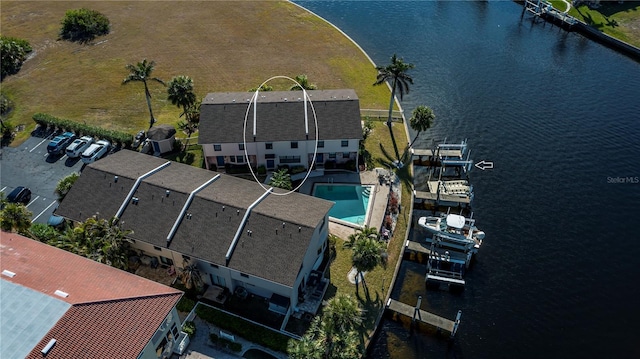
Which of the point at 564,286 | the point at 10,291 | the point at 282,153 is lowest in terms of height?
the point at 564,286

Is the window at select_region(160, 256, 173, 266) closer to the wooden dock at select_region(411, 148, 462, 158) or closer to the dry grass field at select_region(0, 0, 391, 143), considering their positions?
the dry grass field at select_region(0, 0, 391, 143)

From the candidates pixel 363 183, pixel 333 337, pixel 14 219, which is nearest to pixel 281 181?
pixel 363 183

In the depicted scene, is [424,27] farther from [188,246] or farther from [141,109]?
[188,246]

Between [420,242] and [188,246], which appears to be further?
[420,242]

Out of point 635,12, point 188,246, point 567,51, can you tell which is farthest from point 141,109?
point 635,12

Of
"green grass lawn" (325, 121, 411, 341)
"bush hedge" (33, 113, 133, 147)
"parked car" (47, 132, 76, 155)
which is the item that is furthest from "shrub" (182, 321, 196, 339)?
"parked car" (47, 132, 76, 155)

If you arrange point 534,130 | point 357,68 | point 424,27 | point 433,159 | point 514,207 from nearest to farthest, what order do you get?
point 514,207 → point 433,159 → point 534,130 → point 357,68 → point 424,27

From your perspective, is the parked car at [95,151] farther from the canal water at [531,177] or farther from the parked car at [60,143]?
the canal water at [531,177]
